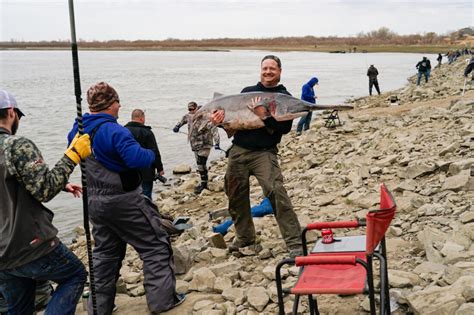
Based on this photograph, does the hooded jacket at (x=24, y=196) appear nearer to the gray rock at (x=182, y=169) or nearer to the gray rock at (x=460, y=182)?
the gray rock at (x=460, y=182)

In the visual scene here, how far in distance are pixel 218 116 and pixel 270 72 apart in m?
0.72

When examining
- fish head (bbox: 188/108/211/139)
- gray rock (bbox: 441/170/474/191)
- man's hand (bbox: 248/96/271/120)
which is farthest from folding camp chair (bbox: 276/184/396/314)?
gray rock (bbox: 441/170/474/191)

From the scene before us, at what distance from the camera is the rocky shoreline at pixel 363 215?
4.32m

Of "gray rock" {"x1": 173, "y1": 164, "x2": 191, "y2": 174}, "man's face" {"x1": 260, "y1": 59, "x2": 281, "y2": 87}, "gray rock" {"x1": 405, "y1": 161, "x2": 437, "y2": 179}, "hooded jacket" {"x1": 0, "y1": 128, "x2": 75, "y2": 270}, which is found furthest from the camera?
"gray rock" {"x1": 173, "y1": 164, "x2": 191, "y2": 174}

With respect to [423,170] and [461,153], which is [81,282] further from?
[461,153]

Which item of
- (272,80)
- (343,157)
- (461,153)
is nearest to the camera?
(272,80)

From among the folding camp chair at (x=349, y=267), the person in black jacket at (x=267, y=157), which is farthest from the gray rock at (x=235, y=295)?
the folding camp chair at (x=349, y=267)

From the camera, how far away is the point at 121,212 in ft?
14.4

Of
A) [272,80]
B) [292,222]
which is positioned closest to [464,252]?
[292,222]

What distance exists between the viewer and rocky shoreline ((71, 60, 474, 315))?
4324mm

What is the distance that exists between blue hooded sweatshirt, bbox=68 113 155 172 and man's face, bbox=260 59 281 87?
1.71 m

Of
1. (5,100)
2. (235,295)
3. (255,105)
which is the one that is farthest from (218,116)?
(5,100)

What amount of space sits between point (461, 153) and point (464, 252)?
13.2ft

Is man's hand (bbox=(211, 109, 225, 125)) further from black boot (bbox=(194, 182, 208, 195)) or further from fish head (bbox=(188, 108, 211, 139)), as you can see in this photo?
black boot (bbox=(194, 182, 208, 195))
